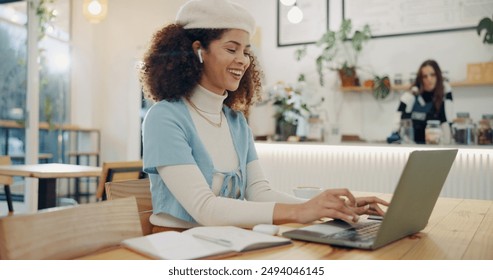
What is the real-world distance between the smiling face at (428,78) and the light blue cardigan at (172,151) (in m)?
2.93

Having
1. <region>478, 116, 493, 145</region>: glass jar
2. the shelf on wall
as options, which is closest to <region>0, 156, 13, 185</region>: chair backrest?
the shelf on wall

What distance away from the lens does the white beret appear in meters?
1.36

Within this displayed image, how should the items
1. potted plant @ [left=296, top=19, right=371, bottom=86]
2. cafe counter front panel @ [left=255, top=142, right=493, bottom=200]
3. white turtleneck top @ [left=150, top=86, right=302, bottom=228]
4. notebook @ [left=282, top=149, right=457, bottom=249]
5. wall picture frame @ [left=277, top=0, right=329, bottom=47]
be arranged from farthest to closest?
wall picture frame @ [left=277, top=0, right=329, bottom=47] < potted plant @ [left=296, top=19, right=371, bottom=86] < cafe counter front panel @ [left=255, top=142, right=493, bottom=200] < white turtleneck top @ [left=150, top=86, right=302, bottom=228] < notebook @ [left=282, top=149, right=457, bottom=249]

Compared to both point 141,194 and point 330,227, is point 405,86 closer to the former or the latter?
point 141,194

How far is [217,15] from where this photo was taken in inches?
53.2

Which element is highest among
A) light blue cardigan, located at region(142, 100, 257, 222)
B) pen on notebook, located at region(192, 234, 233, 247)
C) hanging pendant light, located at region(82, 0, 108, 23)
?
hanging pendant light, located at region(82, 0, 108, 23)

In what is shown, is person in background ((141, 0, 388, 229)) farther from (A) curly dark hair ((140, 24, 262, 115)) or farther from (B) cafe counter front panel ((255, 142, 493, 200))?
(B) cafe counter front panel ((255, 142, 493, 200))

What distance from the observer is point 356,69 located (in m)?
4.35

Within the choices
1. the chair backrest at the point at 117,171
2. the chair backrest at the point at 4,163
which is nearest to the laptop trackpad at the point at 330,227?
the chair backrest at the point at 117,171

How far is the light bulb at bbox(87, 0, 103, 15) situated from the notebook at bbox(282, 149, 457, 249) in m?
3.27

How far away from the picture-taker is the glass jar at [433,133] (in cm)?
356
